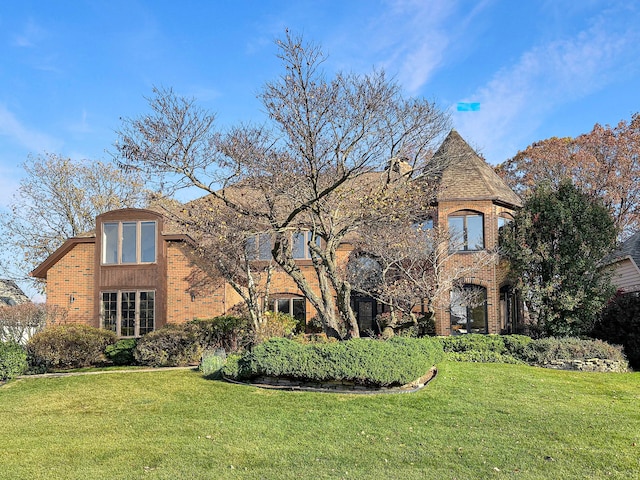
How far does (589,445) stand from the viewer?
701 cm

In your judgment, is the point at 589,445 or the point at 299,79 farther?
the point at 299,79

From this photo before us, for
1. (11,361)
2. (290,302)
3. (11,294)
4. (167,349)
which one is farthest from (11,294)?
(167,349)

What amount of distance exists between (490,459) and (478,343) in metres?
9.86

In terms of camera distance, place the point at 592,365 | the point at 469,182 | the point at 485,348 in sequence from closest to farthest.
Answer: the point at 592,365 → the point at 485,348 → the point at 469,182

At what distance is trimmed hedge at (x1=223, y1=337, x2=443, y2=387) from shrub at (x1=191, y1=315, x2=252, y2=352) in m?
4.54

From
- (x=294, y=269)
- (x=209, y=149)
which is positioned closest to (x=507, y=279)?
(x=294, y=269)

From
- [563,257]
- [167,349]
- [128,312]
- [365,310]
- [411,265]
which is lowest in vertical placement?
[167,349]

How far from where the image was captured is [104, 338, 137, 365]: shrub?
15891 millimetres

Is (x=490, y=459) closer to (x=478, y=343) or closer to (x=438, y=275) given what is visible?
(x=478, y=343)

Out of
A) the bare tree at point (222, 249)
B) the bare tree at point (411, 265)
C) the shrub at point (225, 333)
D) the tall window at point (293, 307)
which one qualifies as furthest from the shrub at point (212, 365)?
the tall window at point (293, 307)

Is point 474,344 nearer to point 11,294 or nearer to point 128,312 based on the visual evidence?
point 128,312

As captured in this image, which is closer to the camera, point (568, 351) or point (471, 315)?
point (568, 351)

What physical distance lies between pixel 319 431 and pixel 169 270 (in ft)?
47.9

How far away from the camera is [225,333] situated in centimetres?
1655
